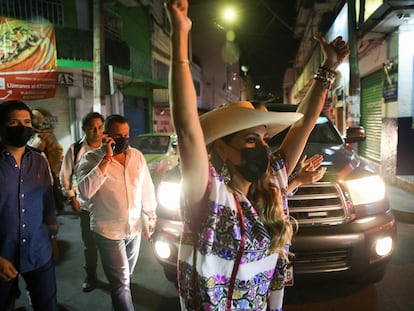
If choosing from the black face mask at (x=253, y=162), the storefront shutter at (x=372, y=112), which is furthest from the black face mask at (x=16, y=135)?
the storefront shutter at (x=372, y=112)

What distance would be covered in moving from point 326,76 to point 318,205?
152cm

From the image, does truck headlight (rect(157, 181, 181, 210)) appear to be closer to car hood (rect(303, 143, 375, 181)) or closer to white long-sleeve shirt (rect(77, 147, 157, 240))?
white long-sleeve shirt (rect(77, 147, 157, 240))

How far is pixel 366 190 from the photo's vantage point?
10.6 feet

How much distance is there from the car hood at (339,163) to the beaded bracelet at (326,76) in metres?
1.44

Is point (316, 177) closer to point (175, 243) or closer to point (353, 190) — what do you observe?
point (353, 190)

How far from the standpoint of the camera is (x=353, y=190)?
3.17m

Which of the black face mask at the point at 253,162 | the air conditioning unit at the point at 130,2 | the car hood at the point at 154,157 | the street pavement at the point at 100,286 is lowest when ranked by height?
the street pavement at the point at 100,286

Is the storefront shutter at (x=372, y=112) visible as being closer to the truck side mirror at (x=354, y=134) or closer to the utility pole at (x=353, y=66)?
the utility pole at (x=353, y=66)

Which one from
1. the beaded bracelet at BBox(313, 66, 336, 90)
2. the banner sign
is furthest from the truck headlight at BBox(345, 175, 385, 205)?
the banner sign

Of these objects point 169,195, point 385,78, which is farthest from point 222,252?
point 385,78

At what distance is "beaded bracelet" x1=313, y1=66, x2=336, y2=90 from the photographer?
190cm

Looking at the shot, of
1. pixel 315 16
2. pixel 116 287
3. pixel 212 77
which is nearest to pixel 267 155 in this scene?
pixel 116 287

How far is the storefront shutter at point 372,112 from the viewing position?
33.1 ft

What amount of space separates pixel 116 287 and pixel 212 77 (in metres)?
30.6
